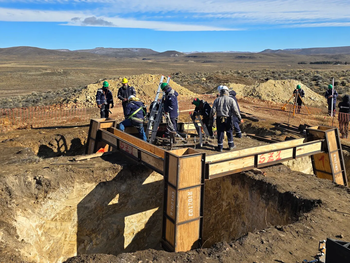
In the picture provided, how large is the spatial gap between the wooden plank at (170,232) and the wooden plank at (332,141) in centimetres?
507

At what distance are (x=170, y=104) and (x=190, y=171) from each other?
3.53 metres

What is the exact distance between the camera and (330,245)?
377 cm

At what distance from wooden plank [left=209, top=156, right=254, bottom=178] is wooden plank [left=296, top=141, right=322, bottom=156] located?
1.53 metres

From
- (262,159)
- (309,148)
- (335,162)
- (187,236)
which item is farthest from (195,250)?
(335,162)

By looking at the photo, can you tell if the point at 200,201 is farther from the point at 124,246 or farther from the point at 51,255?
the point at 51,255

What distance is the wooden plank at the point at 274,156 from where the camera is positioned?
7.29 metres

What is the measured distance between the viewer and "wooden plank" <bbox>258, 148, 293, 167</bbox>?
23.9ft

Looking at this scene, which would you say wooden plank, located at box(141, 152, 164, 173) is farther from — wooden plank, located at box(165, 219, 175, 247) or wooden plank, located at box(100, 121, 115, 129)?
wooden plank, located at box(100, 121, 115, 129)

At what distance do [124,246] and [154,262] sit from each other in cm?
355

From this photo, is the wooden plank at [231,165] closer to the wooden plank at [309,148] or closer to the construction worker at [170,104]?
the wooden plank at [309,148]

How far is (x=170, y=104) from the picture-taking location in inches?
357

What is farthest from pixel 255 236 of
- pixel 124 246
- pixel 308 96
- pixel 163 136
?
pixel 308 96

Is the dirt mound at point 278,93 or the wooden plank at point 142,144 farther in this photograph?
the dirt mound at point 278,93

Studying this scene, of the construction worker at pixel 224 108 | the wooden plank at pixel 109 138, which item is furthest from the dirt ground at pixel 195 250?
the construction worker at pixel 224 108
